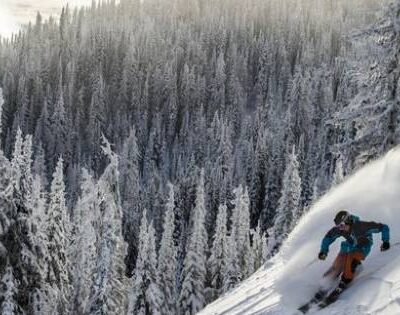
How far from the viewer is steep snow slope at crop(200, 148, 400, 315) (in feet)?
25.6

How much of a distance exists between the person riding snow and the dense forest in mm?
6665

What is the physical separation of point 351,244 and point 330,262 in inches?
29.0

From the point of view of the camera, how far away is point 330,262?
371 inches

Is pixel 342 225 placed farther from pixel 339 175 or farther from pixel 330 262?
pixel 339 175

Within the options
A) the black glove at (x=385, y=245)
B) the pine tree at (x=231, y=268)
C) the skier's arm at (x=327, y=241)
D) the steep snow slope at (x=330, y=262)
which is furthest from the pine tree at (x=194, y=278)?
the black glove at (x=385, y=245)

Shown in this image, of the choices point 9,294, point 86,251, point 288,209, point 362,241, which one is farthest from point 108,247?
point 362,241

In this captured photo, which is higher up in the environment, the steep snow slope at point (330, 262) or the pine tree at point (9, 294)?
the steep snow slope at point (330, 262)

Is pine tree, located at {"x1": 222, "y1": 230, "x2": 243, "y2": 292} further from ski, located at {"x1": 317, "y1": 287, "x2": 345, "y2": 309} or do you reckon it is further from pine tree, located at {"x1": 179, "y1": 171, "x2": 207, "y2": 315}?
ski, located at {"x1": 317, "y1": 287, "x2": 345, "y2": 309}

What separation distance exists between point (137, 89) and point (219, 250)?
4087 inches

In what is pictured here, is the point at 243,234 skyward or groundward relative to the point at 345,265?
groundward

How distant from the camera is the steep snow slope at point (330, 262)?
780 cm

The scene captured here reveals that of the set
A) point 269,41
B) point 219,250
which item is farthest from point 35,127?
point 219,250

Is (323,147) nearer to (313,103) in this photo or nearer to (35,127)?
(313,103)

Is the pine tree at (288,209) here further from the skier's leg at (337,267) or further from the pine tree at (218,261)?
the skier's leg at (337,267)
